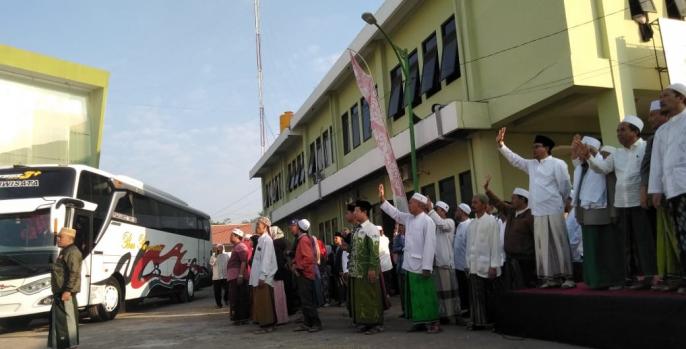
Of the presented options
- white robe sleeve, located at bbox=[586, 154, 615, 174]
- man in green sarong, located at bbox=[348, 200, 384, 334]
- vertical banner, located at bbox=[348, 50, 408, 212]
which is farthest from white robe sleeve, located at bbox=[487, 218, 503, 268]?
vertical banner, located at bbox=[348, 50, 408, 212]

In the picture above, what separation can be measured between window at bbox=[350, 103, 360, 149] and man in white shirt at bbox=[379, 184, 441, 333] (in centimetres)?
1213

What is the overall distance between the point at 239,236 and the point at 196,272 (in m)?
10.7

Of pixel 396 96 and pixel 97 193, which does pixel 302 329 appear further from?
pixel 396 96

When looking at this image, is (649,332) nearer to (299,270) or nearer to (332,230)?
(299,270)

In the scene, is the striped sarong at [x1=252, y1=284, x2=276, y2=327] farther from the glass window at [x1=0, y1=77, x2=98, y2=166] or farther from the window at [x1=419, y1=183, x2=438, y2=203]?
the glass window at [x1=0, y1=77, x2=98, y2=166]

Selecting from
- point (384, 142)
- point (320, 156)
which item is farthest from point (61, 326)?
point (320, 156)

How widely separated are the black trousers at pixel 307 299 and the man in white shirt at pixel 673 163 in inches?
190

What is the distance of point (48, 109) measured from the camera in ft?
69.8

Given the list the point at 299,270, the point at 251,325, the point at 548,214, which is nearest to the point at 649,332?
the point at 548,214

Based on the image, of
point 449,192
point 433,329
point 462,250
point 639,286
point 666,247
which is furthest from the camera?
point 449,192

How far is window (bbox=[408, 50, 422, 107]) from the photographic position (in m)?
15.1

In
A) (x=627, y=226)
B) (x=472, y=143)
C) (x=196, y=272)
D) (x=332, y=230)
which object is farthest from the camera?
(x=332, y=230)

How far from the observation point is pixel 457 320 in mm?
7652

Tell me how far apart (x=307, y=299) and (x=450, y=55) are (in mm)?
7529
